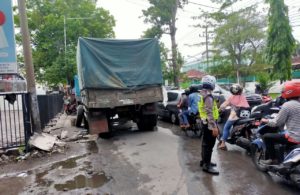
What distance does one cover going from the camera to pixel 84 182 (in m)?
4.86

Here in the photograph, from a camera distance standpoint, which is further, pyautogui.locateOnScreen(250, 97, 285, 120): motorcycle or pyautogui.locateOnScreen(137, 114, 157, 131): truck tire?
pyautogui.locateOnScreen(137, 114, 157, 131): truck tire

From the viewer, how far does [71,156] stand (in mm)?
6703

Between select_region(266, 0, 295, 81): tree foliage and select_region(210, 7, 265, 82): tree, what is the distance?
345 cm

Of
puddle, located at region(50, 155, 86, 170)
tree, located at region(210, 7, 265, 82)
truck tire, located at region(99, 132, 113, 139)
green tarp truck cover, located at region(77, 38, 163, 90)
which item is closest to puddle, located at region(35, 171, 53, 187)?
puddle, located at region(50, 155, 86, 170)

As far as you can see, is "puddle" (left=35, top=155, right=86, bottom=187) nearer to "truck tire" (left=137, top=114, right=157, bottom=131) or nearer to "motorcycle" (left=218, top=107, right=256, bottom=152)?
"truck tire" (left=137, top=114, right=157, bottom=131)

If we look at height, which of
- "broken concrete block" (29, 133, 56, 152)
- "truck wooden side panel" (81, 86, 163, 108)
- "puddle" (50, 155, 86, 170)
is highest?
"truck wooden side panel" (81, 86, 163, 108)

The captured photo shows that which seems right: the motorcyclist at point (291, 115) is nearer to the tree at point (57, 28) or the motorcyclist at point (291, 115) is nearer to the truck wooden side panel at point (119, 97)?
the truck wooden side panel at point (119, 97)

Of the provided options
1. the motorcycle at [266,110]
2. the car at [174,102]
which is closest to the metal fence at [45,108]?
the car at [174,102]

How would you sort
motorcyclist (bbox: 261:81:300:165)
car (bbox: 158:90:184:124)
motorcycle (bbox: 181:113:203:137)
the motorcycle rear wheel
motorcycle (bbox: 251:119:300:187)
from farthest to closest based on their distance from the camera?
car (bbox: 158:90:184:124) → motorcycle (bbox: 181:113:203:137) → the motorcycle rear wheel → motorcyclist (bbox: 261:81:300:165) → motorcycle (bbox: 251:119:300:187)

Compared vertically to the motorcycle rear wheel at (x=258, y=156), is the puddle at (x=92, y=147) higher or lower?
lower

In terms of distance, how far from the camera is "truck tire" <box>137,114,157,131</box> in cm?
938

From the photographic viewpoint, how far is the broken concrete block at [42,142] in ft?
22.5

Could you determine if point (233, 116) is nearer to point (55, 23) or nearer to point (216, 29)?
point (216, 29)

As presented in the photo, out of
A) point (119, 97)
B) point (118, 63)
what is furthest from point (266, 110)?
point (118, 63)
